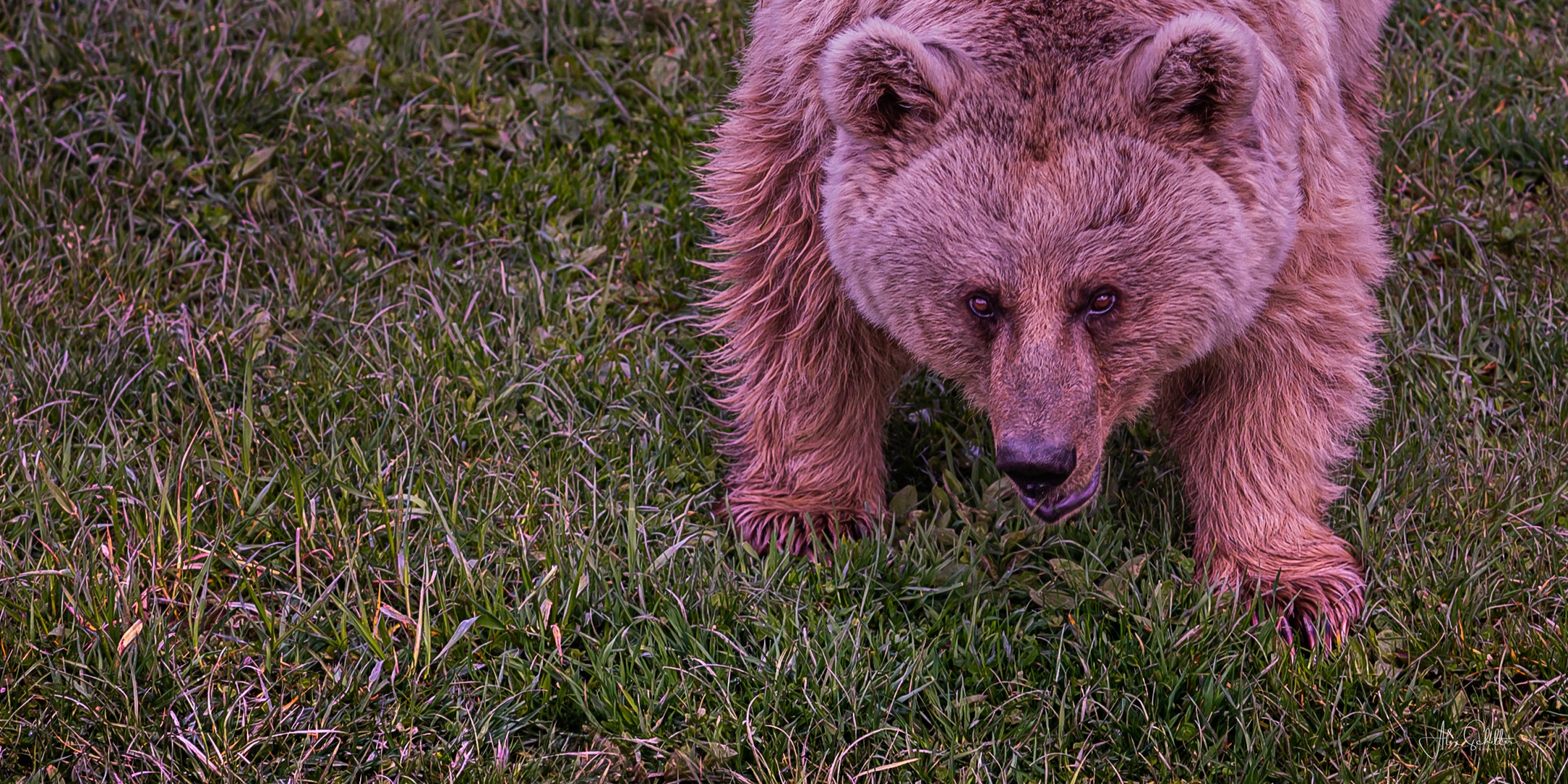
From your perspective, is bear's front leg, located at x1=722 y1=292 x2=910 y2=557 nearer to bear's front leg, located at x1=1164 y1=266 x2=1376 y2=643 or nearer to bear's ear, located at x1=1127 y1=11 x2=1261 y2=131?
bear's front leg, located at x1=1164 y1=266 x2=1376 y2=643

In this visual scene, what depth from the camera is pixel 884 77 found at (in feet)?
10.3

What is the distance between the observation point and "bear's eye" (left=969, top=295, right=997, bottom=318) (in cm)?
322

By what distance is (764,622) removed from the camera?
139 inches

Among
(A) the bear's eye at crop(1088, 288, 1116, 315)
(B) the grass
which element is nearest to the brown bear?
(A) the bear's eye at crop(1088, 288, 1116, 315)

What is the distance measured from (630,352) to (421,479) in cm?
94

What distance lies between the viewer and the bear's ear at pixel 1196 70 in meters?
2.92

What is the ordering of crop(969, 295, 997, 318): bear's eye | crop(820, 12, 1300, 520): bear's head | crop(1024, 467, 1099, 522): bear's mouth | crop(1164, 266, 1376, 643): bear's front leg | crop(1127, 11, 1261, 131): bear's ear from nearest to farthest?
1. crop(1127, 11, 1261, 131): bear's ear
2. crop(820, 12, 1300, 520): bear's head
3. crop(969, 295, 997, 318): bear's eye
4. crop(1024, 467, 1099, 522): bear's mouth
5. crop(1164, 266, 1376, 643): bear's front leg

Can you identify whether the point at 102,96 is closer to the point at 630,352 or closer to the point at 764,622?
the point at 630,352

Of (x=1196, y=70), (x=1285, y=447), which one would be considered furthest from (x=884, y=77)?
(x=1285, y=447)

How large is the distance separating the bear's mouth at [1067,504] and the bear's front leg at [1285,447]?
50 centimetres

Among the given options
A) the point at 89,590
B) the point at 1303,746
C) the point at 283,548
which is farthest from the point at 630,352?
the point at 1303,746

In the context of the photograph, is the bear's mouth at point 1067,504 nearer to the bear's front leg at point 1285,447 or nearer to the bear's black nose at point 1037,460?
the bear's black nose at point 1037,460

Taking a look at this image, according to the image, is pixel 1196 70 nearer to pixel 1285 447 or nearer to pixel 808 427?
pixel 1285 447

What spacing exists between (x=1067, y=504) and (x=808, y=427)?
0.89m
